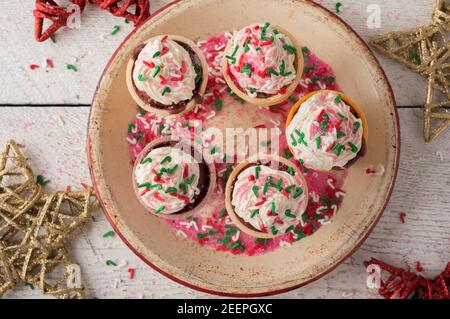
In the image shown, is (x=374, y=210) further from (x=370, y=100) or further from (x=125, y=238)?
(x=125, y=238)

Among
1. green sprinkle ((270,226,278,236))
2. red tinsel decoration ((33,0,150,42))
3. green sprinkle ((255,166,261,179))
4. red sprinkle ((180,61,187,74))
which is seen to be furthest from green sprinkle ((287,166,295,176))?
red tinsel decoration ((33,0,150,42))

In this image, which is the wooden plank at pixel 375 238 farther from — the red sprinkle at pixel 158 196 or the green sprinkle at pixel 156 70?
the green sprinkle at pixel 156 70

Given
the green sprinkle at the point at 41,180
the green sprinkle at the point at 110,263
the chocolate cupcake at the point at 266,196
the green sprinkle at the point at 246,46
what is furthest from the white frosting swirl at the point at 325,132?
the green sprinkle at the point at 41,180

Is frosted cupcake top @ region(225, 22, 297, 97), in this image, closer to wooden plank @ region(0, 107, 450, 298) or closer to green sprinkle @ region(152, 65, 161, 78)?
green sprinkle @ region(152, 65, 161, 78)

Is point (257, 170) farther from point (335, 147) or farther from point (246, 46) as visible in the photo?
point (246, 46)

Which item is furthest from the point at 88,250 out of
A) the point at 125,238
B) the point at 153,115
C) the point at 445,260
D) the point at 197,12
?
the point at 445,260

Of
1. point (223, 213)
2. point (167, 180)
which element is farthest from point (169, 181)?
point (223, 213)
